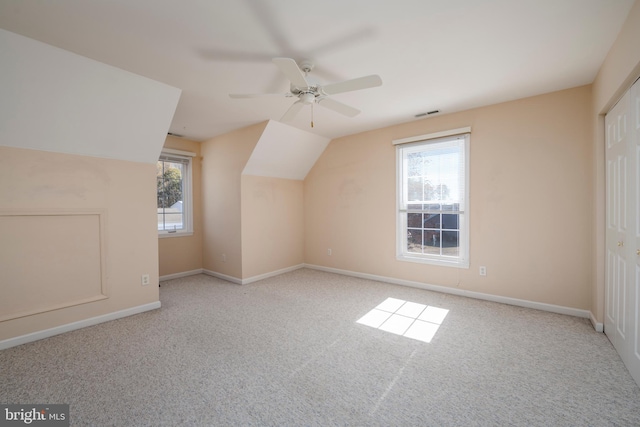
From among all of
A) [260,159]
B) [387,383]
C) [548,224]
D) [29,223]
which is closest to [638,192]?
[548,224]

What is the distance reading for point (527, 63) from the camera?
2.40 m

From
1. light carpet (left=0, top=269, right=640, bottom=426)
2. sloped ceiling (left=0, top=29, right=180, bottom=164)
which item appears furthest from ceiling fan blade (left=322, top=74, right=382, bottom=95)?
light carpet (left=0, top=269, right=640, bottom=426)

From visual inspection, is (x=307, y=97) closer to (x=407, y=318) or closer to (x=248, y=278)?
(x=407, y=318)

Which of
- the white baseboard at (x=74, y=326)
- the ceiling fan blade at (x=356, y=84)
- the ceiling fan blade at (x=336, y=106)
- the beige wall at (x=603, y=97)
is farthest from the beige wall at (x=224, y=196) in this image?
the beige wall at (x=603, y=97)

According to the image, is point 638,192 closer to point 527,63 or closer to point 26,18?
point 527,63

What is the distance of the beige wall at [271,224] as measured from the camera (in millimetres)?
4385

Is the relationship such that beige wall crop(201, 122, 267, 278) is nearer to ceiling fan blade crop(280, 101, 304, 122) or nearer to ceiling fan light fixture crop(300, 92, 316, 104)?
ceiling fan blade crop(280, 101, 304, 122)

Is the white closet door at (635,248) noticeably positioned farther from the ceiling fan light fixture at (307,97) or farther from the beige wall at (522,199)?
the ceiling fan light fixture at (307,97)

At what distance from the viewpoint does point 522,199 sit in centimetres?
318

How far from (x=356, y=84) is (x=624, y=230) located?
2.41 meters

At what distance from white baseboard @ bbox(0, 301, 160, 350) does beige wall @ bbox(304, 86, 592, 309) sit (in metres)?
3.42

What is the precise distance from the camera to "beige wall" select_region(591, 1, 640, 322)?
1.78 m

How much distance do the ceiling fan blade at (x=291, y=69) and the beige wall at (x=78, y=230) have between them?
2335 millimetres

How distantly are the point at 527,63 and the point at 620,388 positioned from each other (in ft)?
8.69
